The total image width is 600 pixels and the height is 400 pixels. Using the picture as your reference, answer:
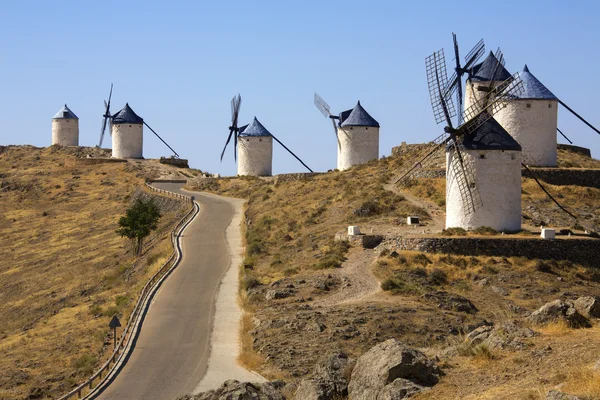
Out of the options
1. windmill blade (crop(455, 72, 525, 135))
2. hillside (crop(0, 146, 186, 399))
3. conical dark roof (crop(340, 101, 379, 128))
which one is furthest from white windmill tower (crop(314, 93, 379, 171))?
windmill blade (crop(455, 72, 525, 135))

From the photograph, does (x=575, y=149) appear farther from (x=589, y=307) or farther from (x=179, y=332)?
(x=589, y=307)

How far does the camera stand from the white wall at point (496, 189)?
115 feet

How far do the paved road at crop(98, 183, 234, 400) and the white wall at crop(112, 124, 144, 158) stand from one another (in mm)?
37849

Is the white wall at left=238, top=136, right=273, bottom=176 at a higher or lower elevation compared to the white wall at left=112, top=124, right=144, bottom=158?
lower

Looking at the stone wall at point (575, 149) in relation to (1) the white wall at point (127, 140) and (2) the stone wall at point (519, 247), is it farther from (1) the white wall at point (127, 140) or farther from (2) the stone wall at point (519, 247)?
(1) the white wall at point (127, 140)

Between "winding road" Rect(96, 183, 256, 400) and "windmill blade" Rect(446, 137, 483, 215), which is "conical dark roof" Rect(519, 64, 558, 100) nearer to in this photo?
"windmill blade" Rect(446, 137, 483, 215)

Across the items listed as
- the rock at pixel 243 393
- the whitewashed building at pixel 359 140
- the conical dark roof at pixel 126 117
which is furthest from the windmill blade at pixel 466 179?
the conical dark roof at pixel 126 117

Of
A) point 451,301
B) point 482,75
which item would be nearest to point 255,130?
point 482,75

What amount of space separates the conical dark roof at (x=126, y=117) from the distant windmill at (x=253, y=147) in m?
16.2

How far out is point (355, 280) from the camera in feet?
104

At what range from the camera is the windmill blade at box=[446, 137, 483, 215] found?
3489 cm

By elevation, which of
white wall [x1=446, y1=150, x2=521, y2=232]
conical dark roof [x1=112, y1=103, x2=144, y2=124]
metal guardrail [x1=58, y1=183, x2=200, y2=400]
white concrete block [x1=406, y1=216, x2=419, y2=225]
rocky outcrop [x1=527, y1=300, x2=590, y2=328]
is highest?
conical dark roof [x1=112, y1=103, x2=144, y2=124]

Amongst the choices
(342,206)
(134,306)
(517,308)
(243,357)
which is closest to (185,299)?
(134,306)

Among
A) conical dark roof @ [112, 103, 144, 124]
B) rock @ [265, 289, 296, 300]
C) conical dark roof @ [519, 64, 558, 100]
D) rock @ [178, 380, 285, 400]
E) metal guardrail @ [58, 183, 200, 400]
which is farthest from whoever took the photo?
conical dark roof @ [112, 103, 144, 124]
